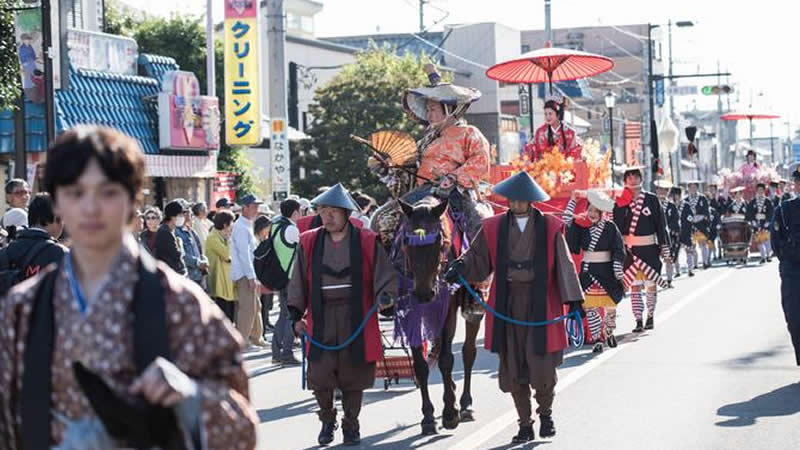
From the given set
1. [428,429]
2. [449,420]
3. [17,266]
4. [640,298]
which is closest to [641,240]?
[640,298]

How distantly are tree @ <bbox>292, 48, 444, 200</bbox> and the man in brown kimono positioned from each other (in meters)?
31.1

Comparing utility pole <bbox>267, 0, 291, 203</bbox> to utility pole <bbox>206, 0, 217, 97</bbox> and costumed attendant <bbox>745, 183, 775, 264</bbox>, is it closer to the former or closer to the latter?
utility pole <bbox>206, 0, 217, 97</bbox>

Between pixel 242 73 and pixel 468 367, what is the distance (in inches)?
829

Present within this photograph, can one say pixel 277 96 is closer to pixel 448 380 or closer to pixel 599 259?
pixel 599 259

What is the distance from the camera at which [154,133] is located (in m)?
29.7

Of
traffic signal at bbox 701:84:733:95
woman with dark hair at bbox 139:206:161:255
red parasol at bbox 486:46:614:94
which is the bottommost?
woman with dark hair at bbox 139:206:161:255

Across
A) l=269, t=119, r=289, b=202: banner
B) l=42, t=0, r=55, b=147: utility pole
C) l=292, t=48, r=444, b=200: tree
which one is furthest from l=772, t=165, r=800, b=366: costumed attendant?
l=292, t=48, r=444, b=200: tree

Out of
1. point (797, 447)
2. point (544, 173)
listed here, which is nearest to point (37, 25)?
point (544, 173)

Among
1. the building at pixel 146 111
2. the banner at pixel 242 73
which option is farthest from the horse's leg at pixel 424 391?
the banner at pixel 242 73

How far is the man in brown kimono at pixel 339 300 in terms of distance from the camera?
32.4ft

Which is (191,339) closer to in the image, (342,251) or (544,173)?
(342,251)

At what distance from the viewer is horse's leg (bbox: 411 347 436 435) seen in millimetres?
10102

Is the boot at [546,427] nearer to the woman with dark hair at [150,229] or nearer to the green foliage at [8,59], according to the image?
the woman with dark hair at [150,229]

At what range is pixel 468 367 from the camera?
10984 millimetres
